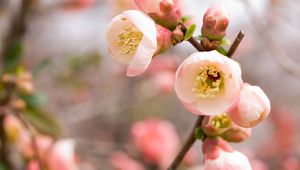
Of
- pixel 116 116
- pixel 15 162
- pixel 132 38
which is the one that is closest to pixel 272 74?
→ pixel 116 116

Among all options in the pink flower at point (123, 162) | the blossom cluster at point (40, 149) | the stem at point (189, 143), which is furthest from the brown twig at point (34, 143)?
the pink flower at point (123, 162)

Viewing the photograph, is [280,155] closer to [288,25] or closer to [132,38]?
[288,25]

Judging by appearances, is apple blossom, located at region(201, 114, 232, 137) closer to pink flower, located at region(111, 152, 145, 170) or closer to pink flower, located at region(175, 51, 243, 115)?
pink flower, located at region(175, 51, 243, 115)

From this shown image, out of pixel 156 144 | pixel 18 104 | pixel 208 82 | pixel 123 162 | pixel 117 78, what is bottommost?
pixel 117 78

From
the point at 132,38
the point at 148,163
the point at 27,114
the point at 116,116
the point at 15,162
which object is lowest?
the point at 116,116

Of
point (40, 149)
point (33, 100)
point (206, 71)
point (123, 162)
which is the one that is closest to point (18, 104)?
point (33, 100)

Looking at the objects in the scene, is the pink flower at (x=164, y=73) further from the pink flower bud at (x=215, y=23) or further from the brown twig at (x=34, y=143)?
the pink flower bud at (x=215, y=23)

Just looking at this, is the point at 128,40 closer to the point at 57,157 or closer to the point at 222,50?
the point at 222,50
